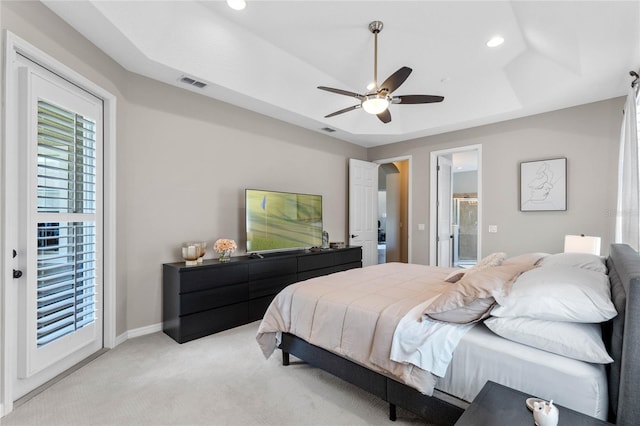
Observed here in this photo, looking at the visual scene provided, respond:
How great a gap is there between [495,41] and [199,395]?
420 centimetres

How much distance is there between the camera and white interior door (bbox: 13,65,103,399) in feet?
6.74

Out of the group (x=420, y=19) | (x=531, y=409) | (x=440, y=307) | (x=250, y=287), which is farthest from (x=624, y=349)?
(x=250, y=287)

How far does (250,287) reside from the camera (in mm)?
3596

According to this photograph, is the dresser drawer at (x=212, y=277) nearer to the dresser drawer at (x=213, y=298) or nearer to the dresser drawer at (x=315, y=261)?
the dresser drawer at (x=213, y=298)

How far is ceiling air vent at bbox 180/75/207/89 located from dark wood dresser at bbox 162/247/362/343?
2009 millimetres

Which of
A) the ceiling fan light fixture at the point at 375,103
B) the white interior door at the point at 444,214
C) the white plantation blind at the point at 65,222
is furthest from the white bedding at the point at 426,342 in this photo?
the white interior door at the point at 444,214

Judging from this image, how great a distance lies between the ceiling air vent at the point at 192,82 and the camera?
3238 mm

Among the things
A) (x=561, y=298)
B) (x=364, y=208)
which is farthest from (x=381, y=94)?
(x=364, y=208)

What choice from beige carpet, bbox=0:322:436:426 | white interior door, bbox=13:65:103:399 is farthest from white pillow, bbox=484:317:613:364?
white interior door, bbox=13:65:103:399

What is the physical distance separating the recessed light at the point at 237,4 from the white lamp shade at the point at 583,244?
4192 millimetres

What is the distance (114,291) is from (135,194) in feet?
3.26

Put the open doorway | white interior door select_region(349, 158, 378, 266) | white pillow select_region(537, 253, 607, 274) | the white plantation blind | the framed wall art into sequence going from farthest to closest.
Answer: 1. the open doorway
2. white interior door select_region(349, 158, 378, 266)
3. the framed wall art
4. the white plantation blind
5. white pillow select_region(537, 253, 607, 274)

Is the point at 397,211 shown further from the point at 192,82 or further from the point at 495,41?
the point at 192,82

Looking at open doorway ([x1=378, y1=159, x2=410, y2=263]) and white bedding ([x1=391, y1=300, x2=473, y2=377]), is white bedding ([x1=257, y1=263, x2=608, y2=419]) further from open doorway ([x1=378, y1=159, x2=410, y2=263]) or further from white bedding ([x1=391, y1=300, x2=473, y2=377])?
open doorway ([x1=378, y1=159, x2=410, y2=263])
